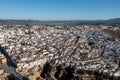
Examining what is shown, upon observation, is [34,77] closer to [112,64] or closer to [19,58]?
[19,58]

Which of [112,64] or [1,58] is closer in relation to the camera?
[112,64]

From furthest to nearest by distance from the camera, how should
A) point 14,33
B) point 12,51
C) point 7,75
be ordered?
point 14,33, point 12,51, point 7,75

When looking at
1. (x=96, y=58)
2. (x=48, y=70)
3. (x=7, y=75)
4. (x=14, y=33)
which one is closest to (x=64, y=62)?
(x=48, y=70)

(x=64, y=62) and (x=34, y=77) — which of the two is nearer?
(x=34, y=77)

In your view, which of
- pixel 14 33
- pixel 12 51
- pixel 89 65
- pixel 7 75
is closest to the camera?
pixel 7 75

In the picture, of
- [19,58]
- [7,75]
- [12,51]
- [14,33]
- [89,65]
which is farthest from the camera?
[14,33]

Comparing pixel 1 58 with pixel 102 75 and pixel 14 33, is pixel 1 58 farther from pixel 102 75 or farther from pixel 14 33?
pixel 14 33

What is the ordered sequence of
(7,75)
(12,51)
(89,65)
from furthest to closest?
(12,51), (89,65), (7,75)

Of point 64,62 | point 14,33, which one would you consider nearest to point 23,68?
point 64,62
